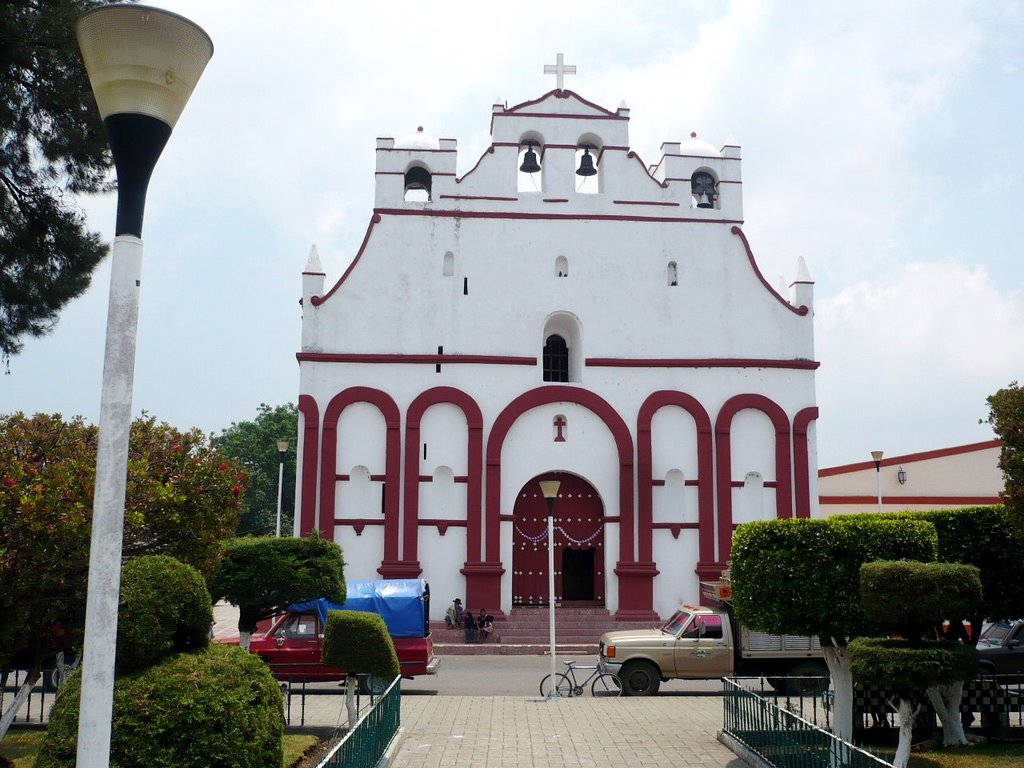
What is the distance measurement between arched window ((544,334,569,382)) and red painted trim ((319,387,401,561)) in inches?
199

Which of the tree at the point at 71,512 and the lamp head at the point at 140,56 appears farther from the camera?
the tree at the point at 71,512

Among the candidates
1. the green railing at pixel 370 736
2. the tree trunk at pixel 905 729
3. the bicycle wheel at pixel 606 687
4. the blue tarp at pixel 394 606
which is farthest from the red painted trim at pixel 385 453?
the tree trunk at pixel 905 729

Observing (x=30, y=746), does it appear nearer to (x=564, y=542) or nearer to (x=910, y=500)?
(x=564, y=542)

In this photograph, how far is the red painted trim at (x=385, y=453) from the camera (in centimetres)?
2830

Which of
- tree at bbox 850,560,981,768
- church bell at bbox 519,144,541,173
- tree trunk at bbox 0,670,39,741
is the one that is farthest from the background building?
tree trunk at bbox 0,670,39,741

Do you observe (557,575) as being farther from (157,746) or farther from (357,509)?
(157,746)

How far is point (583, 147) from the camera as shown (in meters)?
31.7

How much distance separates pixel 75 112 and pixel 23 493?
315 inches

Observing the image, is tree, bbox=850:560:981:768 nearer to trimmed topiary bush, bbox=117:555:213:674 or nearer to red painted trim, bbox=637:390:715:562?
trimmed topiary bush, bbox=117:555:213:674

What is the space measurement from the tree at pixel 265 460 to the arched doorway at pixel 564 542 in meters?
32.4

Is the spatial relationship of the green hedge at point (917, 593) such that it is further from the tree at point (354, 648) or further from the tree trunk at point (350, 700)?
the tree trunk at point (350, 700)

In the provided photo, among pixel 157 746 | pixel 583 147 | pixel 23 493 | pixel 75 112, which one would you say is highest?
pixel 583 147

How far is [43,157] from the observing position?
14.9 meters

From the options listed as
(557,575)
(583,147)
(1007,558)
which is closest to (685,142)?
(583,147)
